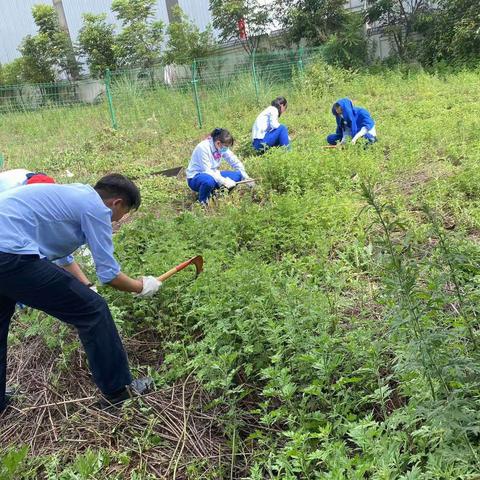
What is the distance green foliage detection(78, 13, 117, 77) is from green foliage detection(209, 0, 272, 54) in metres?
4.32

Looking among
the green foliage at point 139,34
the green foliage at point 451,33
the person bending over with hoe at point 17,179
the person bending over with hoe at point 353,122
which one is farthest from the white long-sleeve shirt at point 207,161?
the green foliage at point 139,34

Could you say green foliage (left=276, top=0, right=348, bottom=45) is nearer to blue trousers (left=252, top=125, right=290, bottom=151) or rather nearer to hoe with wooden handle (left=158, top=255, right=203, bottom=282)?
blue trousers (left=252, top=125, right=290, bottom=151)

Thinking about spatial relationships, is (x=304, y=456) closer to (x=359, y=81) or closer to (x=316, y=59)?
→ (x=359, y=81)

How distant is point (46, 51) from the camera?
65.4 ft

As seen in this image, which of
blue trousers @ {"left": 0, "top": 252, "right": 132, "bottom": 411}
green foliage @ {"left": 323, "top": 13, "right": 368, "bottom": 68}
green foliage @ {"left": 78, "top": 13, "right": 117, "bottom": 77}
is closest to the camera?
blue trousers @ {"left": 0, "top": 252, "right": 132, "bottom": 411}

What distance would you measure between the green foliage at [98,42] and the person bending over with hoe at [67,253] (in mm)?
17676

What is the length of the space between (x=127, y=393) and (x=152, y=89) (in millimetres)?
10184

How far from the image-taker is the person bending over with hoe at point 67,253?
7.59ft

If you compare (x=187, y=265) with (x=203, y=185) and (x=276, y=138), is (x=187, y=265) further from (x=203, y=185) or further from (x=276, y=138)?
(x=276, y=138)

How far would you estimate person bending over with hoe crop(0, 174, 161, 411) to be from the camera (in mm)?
2314

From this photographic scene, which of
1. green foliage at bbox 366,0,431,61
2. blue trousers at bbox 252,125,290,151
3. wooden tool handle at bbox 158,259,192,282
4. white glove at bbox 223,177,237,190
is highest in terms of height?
green foliage at bbox 366,0,431,61

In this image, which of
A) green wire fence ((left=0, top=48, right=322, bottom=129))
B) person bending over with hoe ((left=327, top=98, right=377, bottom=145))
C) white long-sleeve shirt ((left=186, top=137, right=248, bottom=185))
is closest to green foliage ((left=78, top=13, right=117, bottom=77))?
green wire fence ((left=0, top=48, right=322, bottom=129))

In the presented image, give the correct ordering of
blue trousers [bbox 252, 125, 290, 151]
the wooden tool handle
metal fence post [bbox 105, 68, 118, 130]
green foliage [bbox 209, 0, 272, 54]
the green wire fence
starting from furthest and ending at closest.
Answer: green foliage [bbox 209, 0, 272, 54]
the green wire fence
metal fence post [bbox 105, 68, 118, 130]
blue trousers [bbox 252, 125, 290, 151]
the wooden tool handle

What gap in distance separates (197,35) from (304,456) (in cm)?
1759
